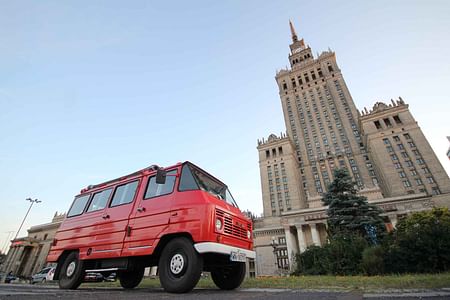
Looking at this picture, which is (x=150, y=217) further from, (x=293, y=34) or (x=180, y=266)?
(x=293, y=34)

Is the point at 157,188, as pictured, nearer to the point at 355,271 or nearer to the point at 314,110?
the point at 355,271

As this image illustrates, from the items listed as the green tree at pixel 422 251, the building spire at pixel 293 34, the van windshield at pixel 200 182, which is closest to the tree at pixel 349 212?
the green tree at pixel 422 251

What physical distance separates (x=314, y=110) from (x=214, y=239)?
80.2m

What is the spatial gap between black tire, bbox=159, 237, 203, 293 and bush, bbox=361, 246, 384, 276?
398 inches

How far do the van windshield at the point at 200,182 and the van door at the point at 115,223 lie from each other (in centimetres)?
154

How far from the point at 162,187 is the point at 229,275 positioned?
2547mm

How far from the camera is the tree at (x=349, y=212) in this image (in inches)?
904

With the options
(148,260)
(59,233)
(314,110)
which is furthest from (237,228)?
(314,110)

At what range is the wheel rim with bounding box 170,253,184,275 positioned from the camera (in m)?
3.75

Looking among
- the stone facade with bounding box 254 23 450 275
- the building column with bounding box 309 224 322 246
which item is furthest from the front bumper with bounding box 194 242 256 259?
the building column with bounding box 309 224 322 246

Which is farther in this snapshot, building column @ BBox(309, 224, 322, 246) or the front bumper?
building column @ BBox(309, 224, 322, 246)

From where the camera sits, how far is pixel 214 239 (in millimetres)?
3738

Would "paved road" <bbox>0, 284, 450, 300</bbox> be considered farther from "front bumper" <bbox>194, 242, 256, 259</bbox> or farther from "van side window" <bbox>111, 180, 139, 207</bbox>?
"van side window" <bbox>111, 180, 139, 207</bbox>

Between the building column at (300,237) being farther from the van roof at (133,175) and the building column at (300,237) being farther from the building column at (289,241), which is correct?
the van roof at (133,175)
